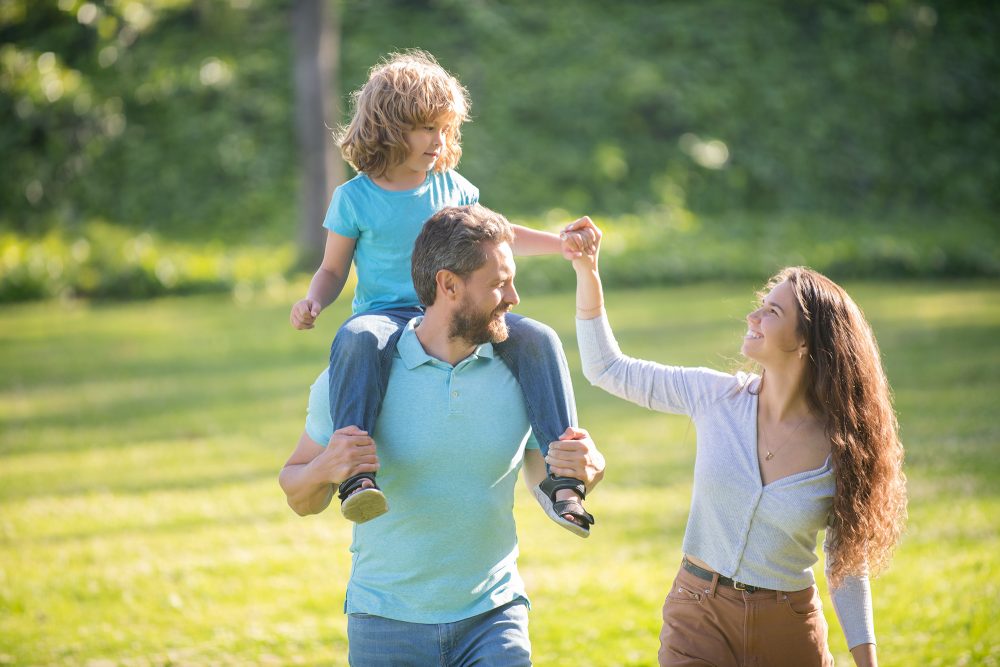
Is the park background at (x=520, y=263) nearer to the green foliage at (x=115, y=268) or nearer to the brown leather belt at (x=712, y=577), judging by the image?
the green foliage at (x=115, y=268)

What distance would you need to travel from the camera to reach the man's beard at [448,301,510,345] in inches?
111

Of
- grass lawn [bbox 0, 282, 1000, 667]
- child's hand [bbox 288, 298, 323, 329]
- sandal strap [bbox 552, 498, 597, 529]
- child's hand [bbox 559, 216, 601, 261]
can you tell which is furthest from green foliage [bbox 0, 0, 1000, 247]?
sandal strap [bbox 552, 498, 597, 529]

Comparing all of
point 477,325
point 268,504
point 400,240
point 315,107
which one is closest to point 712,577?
point 477,325

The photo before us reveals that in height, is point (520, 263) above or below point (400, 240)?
above

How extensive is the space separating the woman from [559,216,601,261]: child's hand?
2.0 inches

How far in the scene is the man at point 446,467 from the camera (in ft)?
9.28

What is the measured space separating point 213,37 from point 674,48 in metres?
7.51

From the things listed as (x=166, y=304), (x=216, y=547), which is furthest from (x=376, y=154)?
(x=166, y=304)

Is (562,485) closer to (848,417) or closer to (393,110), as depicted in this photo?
(848,417)

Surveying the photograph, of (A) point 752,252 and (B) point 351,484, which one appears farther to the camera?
(A) point 752,252

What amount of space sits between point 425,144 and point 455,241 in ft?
1.51

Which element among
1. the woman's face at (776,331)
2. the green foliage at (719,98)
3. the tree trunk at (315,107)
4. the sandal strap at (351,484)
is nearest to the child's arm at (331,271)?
the sandal strap at (351,484)

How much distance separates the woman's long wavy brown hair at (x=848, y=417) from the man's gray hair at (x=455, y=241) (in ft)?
2.89

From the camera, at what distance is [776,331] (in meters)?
3.04
